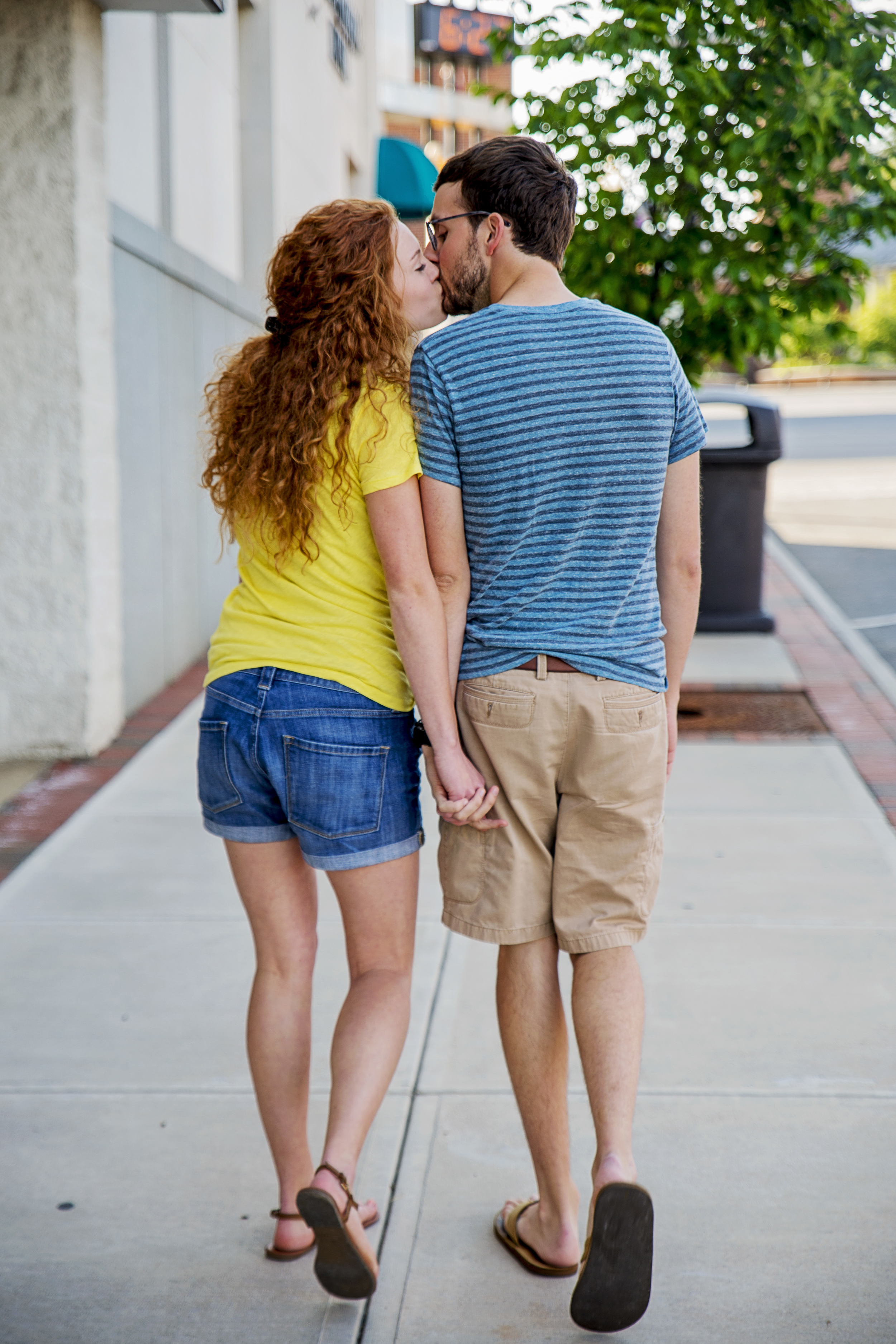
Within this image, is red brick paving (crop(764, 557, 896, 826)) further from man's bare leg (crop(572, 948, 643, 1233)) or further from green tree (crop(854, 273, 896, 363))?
green tree (crop(854, 273, 896, 363))

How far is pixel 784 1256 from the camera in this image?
2.43m

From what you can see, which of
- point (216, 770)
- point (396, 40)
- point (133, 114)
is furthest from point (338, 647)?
point (396, 40)

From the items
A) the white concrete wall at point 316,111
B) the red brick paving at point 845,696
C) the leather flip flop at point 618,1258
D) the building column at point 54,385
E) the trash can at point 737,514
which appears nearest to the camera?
the leather flip flop at point 618,1258

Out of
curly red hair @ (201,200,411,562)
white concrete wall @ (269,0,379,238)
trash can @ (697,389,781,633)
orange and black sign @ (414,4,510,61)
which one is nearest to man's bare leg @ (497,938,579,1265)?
curly red hair @ (201,200,411,562)

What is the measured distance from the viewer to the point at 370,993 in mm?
2291

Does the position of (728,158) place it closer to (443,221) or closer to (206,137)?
(443,221)

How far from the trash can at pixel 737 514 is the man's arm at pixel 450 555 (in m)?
6.69

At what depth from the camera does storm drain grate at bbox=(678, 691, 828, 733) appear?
257 inches

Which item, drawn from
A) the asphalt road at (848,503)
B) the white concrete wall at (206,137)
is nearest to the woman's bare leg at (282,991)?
the white concrete wall at (206,137)

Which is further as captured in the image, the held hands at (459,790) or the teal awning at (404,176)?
the teal awning at (404,176)

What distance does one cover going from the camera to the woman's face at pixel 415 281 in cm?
216

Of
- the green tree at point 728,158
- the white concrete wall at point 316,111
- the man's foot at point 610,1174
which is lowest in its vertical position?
the man's foot at point 610,1174

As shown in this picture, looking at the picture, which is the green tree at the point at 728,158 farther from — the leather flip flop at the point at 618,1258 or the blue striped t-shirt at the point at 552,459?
the leather flip flop at the point at 618,1258

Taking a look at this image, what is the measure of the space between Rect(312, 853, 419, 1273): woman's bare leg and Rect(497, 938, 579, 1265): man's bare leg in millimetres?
191
